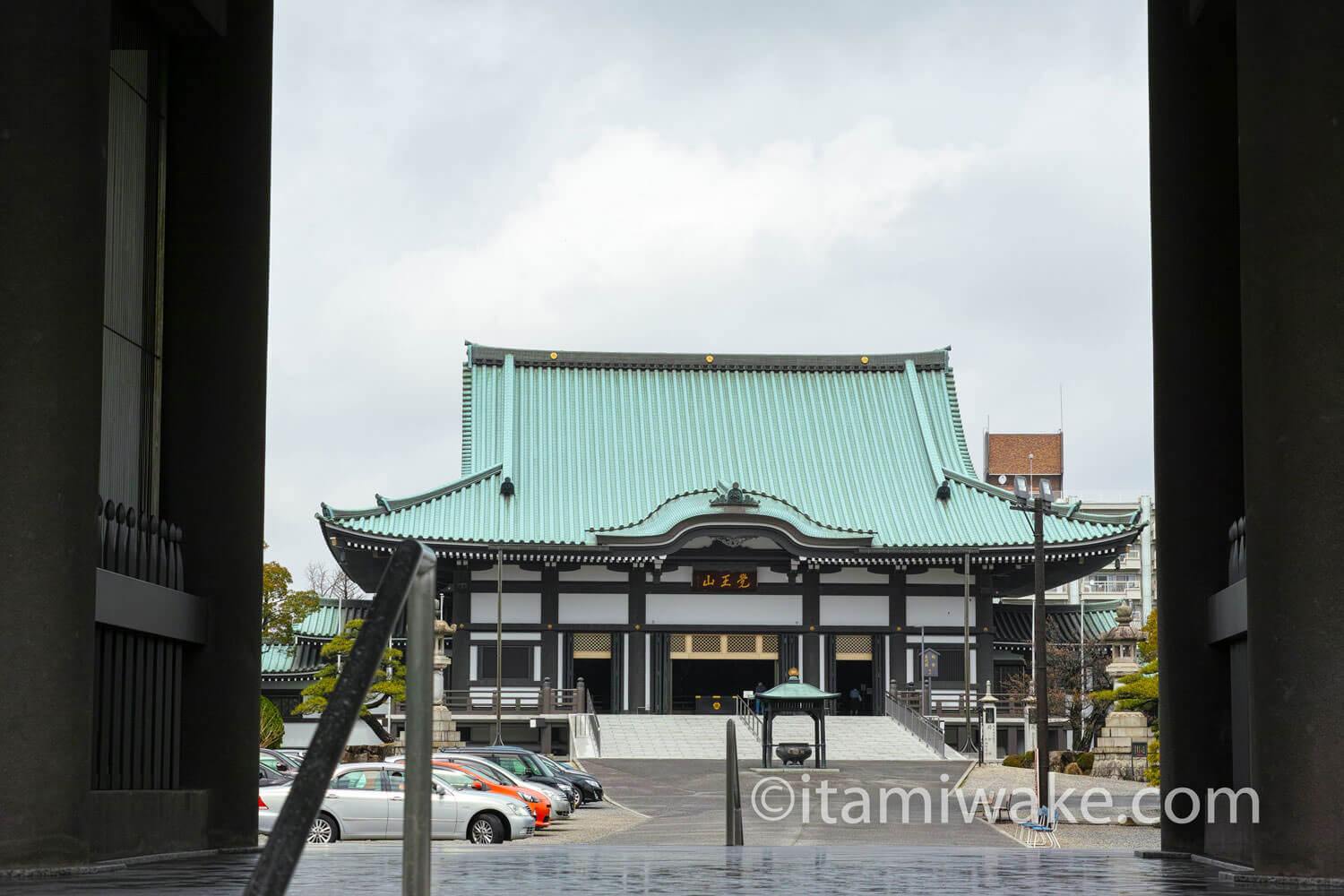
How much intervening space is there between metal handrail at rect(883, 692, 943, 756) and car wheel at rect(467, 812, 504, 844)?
64.7 feet

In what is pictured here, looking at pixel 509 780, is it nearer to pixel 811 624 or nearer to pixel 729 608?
pixel 729 608

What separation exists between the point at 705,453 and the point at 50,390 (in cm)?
4322

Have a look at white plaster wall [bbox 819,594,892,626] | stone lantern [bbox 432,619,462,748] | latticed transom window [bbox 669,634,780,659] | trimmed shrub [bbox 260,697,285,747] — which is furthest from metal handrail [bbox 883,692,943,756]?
trimmed shrub [bbox 260,697,285,747]

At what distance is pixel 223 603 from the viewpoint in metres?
10.1

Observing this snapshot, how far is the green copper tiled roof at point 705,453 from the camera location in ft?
151

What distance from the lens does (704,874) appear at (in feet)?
24.9

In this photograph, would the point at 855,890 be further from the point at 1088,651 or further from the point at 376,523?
the point at 1088,651

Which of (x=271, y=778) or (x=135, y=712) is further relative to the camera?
(x=271, y=778)

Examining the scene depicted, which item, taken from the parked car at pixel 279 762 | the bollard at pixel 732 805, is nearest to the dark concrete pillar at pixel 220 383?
the bollard at pixel 732 805

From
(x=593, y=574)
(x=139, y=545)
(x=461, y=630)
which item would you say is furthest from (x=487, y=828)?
(x=593, y=574)

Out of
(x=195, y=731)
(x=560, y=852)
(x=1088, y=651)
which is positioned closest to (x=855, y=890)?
(x=560, y=852)

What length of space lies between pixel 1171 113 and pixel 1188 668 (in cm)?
355

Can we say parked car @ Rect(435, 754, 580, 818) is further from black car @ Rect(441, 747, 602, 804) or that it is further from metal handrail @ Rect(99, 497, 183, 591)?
metal handrail @ Rect(99, 497, 183, 591)

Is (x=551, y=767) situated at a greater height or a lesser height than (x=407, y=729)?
lesser
